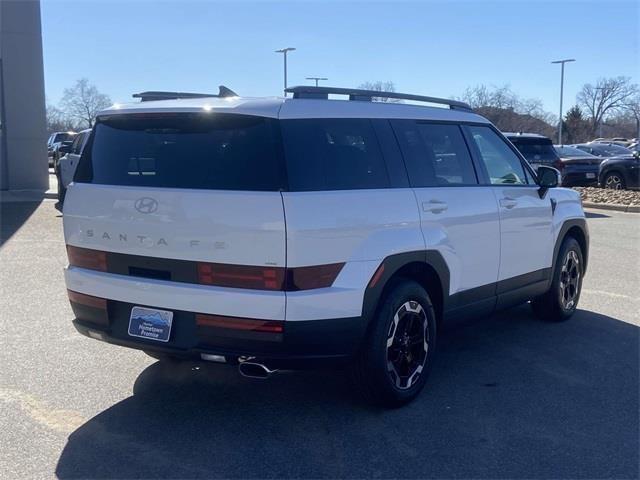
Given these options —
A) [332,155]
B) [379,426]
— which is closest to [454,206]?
[332,155]

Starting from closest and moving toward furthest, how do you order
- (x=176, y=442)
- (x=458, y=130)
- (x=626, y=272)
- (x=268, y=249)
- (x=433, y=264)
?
1. (x=268, y=249)
2. (x=176, y=442)
3. (x=433, y=264)
4. (x=458, y=130)
5. (x=626, y=272)

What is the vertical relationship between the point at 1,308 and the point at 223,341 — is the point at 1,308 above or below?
below

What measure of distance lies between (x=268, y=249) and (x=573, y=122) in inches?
3380

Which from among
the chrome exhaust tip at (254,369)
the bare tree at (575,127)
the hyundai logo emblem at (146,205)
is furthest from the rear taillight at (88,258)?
the bare tree at (575,127)

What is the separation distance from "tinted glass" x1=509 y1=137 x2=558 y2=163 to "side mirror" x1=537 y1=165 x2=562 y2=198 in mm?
11156

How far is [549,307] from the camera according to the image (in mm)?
6953

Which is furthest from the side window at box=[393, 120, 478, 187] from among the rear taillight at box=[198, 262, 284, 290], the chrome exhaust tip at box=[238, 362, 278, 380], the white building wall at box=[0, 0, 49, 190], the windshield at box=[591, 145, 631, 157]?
the windshield at box=[591, 145, 631, 157]

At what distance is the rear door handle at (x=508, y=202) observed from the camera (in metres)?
5.84

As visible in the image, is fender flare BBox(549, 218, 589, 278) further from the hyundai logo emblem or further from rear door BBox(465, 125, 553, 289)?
the hyundai logo emblem

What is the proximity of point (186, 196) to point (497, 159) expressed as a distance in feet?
9.88

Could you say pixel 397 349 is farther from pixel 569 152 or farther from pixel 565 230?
pixel 569 152

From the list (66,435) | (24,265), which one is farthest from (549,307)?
(24,265)

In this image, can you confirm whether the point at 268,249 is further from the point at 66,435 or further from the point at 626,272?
the point at 626,272

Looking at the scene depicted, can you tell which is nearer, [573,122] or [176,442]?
[176,442]
